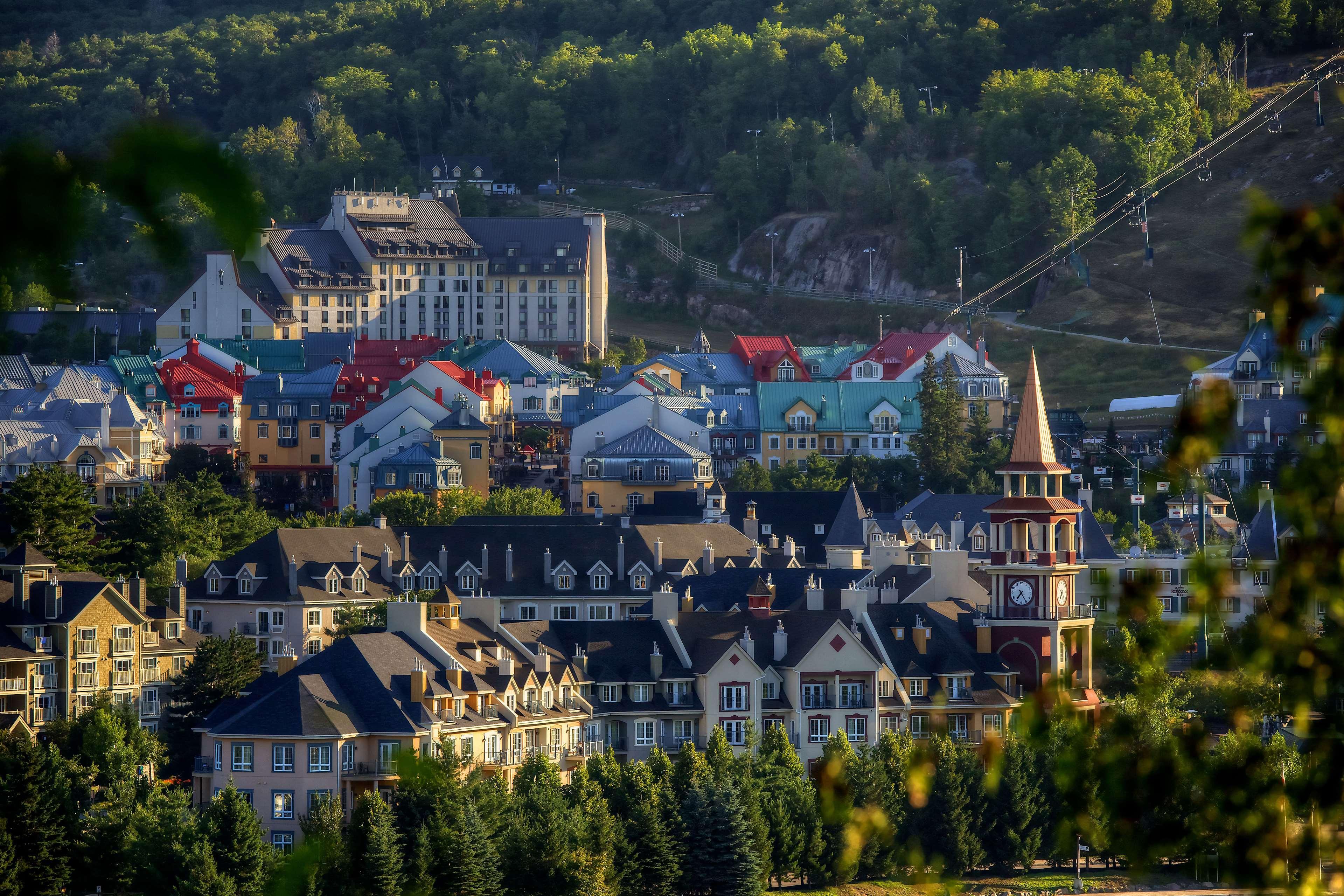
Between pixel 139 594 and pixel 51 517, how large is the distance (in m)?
8.91

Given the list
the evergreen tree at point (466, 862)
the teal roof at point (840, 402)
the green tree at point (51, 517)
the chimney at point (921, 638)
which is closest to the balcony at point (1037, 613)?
the chimney at point (921, 638)

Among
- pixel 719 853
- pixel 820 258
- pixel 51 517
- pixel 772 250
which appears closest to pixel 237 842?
pixel 719 853

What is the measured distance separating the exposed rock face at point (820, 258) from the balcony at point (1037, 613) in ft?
281

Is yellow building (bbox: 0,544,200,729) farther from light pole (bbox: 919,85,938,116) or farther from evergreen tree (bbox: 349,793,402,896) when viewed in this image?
light pole (bbox: 919,85,938,116)

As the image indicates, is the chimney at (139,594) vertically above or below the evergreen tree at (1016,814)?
above

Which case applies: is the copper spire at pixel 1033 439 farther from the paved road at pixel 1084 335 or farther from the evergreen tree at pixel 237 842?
the paved road at pixel 1084 335

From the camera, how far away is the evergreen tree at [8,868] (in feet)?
181

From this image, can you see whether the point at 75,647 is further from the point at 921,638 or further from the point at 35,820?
the point at 921,638

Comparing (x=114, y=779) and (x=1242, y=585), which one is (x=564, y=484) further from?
(x=114, y=779)

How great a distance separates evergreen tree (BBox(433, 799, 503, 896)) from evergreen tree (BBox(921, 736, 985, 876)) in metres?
15.1

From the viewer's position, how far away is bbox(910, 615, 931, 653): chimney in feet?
253

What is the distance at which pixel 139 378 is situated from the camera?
133 m

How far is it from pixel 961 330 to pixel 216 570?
76319 mm

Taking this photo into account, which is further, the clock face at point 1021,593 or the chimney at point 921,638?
the clock face at point 1021,593
